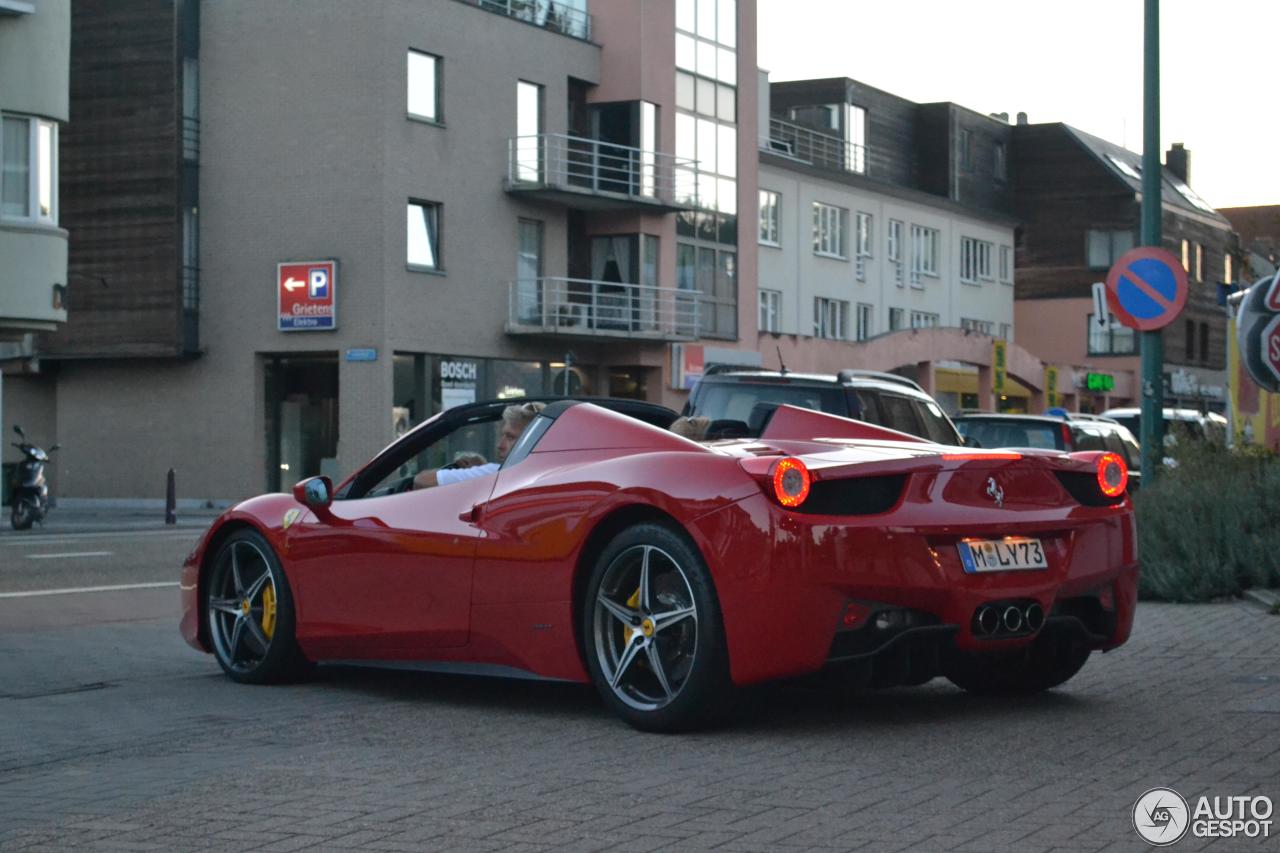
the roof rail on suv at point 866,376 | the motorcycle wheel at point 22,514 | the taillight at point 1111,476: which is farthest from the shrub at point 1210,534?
the motorcycle wheel at point 22,514

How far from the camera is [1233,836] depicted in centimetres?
494

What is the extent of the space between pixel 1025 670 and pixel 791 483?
1854 mm

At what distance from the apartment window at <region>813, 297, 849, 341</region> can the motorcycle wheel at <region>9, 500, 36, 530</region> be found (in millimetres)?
32734

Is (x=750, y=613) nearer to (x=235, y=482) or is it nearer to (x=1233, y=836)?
(x=1233, y=836)

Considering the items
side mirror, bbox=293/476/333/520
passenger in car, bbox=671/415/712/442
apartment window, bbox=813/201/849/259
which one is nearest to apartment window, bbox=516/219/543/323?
apartment window, bbox=813/201/849/259

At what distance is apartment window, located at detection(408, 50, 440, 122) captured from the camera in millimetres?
39938

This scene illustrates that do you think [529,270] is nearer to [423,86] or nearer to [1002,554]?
[423,86]

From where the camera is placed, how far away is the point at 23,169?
28.9 meters

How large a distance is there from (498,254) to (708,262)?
8.17 metres

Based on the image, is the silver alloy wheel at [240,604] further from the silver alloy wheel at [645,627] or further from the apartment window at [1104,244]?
the apartment window at [1104,244]

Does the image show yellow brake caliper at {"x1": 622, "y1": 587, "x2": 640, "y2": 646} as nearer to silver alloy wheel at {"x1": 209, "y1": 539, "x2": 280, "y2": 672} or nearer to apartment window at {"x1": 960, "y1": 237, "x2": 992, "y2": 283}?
silver alloy wheel at {"x1": 209, "y1": 539, "x2": 280, "y2": 672}

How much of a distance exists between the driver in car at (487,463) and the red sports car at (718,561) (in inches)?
4.3

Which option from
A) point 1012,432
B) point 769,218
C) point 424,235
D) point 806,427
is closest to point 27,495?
point 424,235

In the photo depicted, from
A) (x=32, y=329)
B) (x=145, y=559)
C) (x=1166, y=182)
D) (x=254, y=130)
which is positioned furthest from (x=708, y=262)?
(x=1166, y=182)
